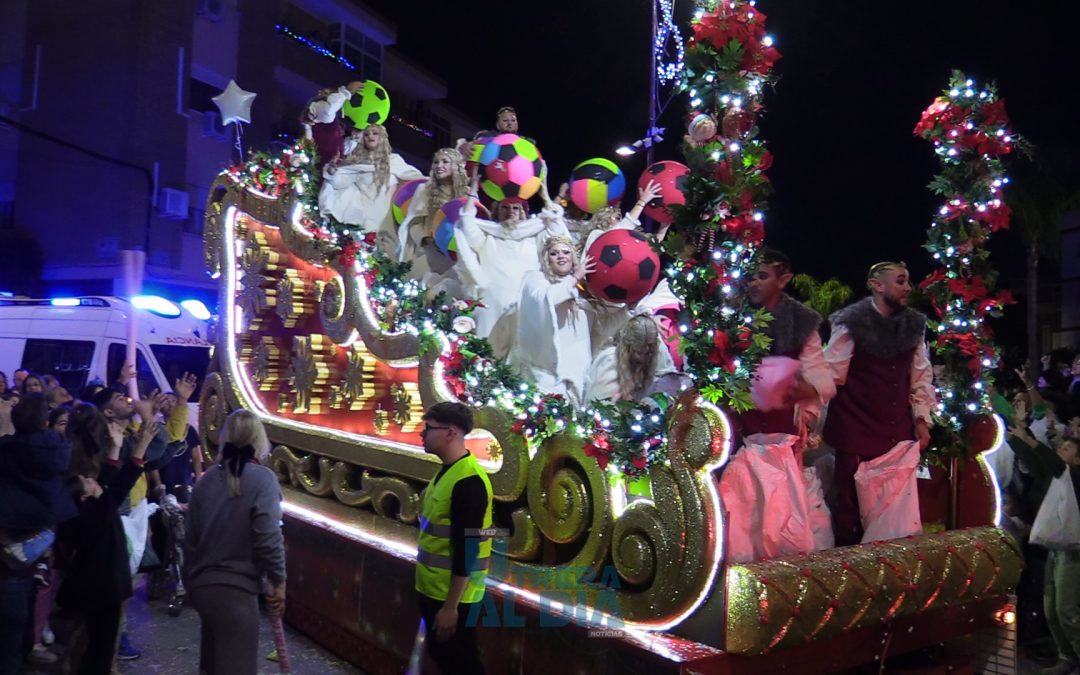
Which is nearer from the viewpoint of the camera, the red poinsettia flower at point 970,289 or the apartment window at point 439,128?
the red poinsettia flower at point 970,289

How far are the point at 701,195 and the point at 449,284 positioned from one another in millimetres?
3041

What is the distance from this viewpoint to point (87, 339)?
36.7ft

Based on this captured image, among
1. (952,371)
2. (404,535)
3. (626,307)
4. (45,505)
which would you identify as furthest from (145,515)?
(952,371)

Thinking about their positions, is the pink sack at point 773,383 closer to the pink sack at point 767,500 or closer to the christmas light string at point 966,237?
the pink sack at point 767,500

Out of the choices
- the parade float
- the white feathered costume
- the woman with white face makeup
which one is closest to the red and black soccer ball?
the woman with white face makeup

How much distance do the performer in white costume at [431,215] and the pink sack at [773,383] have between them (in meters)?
2.95

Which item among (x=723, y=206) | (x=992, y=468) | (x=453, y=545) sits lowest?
(x=453, y=545)

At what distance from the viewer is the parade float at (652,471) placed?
333 centimetres

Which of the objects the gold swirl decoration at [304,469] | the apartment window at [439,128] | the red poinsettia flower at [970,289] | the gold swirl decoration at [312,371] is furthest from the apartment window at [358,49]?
the red poinsettia flower at [970,289]

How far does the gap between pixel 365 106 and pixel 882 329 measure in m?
4.62

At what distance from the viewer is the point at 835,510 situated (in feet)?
15.4

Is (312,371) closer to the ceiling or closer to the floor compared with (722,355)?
closer to the floor

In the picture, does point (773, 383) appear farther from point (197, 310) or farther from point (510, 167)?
point (197, 310)

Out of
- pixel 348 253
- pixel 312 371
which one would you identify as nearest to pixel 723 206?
pixel 348 253
